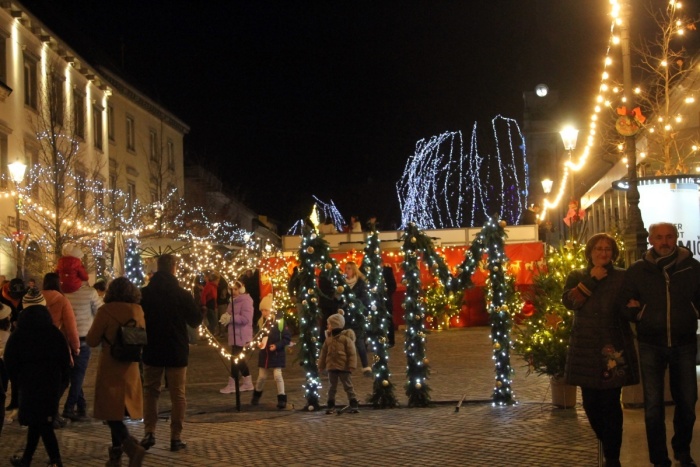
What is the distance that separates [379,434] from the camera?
9617 millimetres

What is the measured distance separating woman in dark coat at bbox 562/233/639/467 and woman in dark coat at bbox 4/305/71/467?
4.32m

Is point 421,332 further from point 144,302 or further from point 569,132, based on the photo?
point 569,132

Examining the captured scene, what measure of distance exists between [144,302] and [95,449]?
1540mm

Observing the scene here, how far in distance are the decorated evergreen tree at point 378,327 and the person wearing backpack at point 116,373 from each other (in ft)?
12.7

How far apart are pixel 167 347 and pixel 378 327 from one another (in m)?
3.69

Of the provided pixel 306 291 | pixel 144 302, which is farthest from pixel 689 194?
pixel 144 302

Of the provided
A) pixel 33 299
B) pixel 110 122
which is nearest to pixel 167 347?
pixel 33 299

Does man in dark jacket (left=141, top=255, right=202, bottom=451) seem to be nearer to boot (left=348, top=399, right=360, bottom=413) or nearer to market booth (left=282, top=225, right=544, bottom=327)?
boot (left=348, top=399, right=360, bottom=413)

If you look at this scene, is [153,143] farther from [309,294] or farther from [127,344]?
[127,344]

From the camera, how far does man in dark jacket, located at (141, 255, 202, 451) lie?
9.13m

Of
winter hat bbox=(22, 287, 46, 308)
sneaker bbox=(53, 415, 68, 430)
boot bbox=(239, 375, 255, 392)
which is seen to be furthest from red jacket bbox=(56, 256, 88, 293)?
Result: boot bbox=(239, 375, 255, 392)

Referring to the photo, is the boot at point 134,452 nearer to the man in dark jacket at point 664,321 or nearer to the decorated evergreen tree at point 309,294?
the man in dark jacket at point 664,321

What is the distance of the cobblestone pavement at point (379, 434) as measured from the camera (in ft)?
27.2

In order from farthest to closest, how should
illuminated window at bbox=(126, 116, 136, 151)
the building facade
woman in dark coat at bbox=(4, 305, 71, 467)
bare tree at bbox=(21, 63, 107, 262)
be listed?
1. illuminated window at bbox=(126, 116, 136, 151)
2. the building facade
3. bare tree at bbox=(21, 63, 107, 262)
4. woman in dark coat at bbox=(4, 305, 71, 467)
